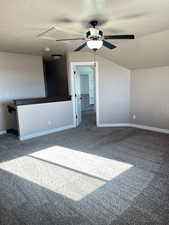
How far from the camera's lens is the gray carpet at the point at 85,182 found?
173 centimetres

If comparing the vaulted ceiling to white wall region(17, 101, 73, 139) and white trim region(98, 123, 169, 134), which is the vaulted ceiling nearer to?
white wall region(17, 101, 73, 139)

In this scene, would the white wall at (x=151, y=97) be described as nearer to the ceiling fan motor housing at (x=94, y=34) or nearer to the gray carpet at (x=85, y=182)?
the gray carpet at (x=85, y=182)

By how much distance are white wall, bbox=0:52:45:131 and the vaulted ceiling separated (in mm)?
897

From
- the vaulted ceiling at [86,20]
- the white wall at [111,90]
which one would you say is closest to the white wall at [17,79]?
the vaulted ceiling at [86,20]

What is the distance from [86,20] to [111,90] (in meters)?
2.83

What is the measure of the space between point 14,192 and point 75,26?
9.26 feet

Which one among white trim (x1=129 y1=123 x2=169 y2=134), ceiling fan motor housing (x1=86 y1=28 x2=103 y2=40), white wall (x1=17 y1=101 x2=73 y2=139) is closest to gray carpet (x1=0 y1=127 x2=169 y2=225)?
white wall (x1=17 y1=101 x2=73 y2=139)

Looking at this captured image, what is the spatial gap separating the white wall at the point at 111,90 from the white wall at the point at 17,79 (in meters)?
1.38

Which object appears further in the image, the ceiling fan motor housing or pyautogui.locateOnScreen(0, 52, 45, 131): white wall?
pyautogui.locateOnScreen(0, 52, 45, 131): white wall

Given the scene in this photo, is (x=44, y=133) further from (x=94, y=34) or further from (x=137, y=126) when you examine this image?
(x=94, y=34)

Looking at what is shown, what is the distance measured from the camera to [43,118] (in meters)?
4.66

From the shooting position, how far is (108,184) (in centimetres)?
227

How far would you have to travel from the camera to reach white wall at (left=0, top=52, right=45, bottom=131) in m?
4.84

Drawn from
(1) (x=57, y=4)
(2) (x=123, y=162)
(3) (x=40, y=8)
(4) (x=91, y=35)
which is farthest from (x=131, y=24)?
(2) (x=123, y=162)
